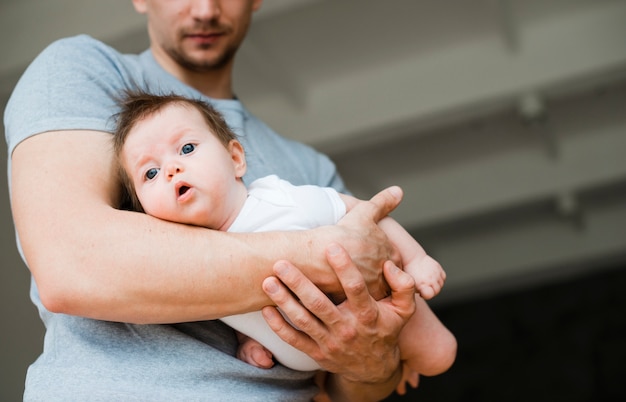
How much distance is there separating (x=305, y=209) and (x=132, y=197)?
0.90 feet

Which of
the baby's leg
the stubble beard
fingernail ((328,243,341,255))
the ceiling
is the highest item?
the stubble beard

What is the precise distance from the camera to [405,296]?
121 cm

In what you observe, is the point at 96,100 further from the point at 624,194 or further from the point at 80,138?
the point at 624,194

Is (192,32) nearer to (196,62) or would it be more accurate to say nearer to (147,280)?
(196,62)

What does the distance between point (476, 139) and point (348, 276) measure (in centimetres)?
426

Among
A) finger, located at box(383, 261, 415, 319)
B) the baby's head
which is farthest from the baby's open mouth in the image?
finger, located at box(383, 261, 415, 319)

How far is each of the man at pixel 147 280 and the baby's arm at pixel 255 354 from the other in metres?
0.02

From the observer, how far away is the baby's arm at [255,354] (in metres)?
1.20

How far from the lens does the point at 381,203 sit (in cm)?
129

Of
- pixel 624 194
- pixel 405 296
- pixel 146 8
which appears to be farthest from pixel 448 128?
pixel 405 296

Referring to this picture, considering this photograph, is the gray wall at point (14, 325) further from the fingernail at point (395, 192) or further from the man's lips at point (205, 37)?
the fingernail at point (395, 192)

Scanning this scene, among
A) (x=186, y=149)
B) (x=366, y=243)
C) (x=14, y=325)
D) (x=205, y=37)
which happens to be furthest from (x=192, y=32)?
(x=14, y=325)

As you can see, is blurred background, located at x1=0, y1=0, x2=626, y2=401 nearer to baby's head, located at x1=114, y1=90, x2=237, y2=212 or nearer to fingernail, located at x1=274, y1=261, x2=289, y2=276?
baby's head, located at x1=114, y1=90, x2=237, y2=212

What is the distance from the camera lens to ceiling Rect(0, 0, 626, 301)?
12.5ft
